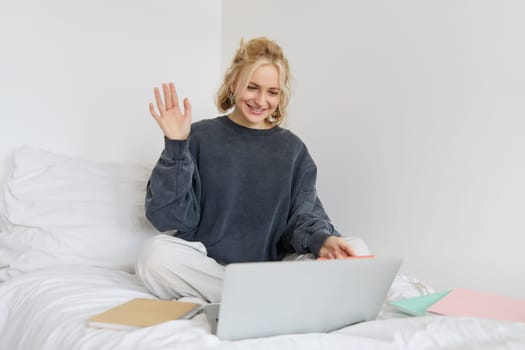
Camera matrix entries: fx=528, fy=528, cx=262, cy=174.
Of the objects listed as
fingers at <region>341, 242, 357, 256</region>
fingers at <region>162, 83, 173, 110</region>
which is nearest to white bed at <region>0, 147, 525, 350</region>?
fingers at <region>341, 242, 357, 256</region>

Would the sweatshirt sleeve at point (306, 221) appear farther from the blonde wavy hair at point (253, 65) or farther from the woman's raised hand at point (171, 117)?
the woman's raised hand at point (171, 117)

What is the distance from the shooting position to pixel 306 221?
133cm

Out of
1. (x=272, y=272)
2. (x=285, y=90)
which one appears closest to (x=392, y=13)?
(x=285, y=90)

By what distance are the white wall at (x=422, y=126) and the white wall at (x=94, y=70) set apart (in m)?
0.43

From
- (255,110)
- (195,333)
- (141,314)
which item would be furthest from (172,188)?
(195,333)

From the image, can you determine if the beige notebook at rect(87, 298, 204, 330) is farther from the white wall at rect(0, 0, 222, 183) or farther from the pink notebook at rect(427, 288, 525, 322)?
the white wall at rect(0, 0, 222, 183)

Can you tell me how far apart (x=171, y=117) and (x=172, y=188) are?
168mm

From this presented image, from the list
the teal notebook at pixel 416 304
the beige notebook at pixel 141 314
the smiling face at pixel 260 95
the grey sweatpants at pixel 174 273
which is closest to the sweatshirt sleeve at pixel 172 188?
the grey sweatpants at pixel 174 273

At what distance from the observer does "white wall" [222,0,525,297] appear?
1.34 metres

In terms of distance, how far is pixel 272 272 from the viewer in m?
0.72

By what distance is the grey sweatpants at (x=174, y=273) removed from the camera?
1.13 metres

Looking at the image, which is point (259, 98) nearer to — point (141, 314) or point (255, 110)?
point (255, 110)

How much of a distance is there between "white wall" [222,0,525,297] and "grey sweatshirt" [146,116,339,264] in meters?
Result: 0.28

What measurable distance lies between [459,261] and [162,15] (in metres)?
1.32
